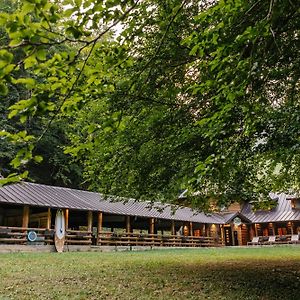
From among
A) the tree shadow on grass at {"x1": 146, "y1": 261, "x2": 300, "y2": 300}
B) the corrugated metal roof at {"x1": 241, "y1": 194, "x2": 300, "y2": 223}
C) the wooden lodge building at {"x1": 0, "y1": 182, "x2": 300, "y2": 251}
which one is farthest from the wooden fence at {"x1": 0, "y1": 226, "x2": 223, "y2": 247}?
the tree shadow on grass at {"x1": 146, "y1": 261, "x2": 300, "y2": 300}

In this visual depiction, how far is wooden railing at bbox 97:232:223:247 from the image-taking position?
24.2 metres

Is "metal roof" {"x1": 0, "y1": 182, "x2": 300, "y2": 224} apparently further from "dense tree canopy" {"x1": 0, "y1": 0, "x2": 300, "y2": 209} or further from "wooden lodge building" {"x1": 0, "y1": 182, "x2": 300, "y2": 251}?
"dense tree canopy" {"x1": 0, "y1": 0, "x2": 300, "y2": 209}

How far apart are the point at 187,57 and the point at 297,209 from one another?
3229cm

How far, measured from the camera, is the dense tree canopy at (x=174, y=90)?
2795 millimetres

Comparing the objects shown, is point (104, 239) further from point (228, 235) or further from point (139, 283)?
point (228, 235)

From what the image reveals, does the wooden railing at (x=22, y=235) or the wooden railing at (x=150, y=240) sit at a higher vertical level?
the wooden railing at (x=22, y=235)

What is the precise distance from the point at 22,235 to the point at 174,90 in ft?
53.1

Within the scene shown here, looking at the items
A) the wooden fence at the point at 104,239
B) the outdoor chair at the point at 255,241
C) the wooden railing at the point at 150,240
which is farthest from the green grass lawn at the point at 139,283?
the outdoor chair at the point at 255,241

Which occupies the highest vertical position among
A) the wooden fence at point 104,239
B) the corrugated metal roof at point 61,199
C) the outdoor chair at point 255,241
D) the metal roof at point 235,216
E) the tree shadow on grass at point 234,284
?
the corrugated metal roof at point 61,199

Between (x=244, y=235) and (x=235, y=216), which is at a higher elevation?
(x=235, y=216)

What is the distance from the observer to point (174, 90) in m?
6.15

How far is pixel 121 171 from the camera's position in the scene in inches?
373

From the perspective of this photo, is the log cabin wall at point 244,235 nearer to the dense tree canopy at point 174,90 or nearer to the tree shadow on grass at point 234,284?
the dense tree canopy at point 174,90

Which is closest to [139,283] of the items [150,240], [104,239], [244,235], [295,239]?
[104,239]
